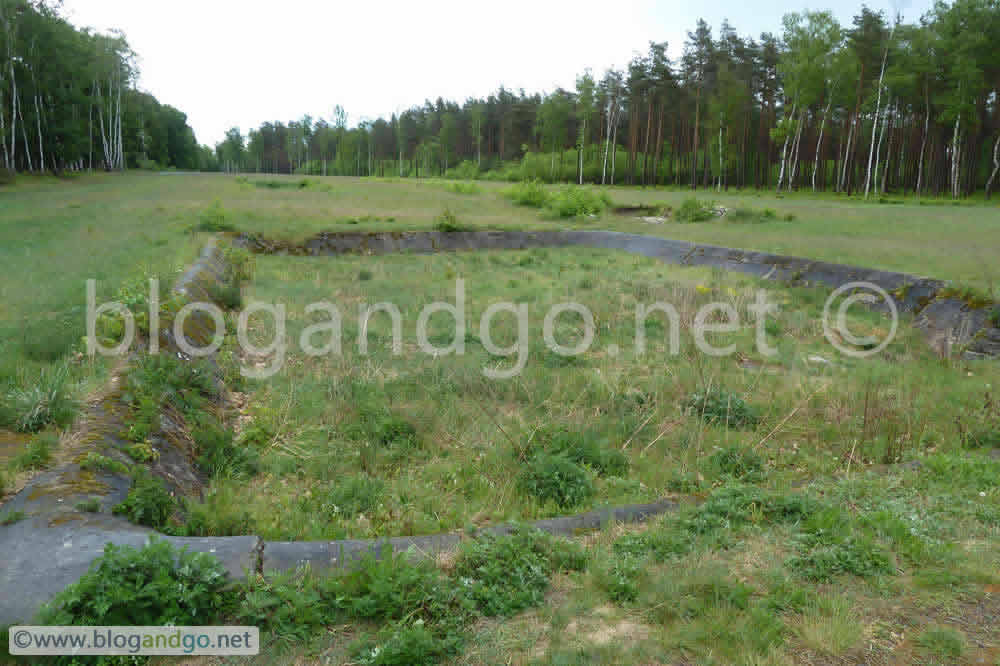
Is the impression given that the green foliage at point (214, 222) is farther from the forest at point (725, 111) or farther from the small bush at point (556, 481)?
the forest at point (725, 111)

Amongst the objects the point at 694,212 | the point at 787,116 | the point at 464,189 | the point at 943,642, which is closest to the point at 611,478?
the point at 943,642

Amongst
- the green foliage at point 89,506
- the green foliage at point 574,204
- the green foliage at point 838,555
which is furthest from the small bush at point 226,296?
the green foliage at point 574,204

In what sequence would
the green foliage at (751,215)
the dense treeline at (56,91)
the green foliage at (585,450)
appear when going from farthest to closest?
1. the dense treeline at (56,91)
2. the green foliage at (751,215)
3. the green foliage at (585,450)

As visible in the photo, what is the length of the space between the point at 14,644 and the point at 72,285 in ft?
26.2

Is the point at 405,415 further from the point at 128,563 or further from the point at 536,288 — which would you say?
the point at 536,288

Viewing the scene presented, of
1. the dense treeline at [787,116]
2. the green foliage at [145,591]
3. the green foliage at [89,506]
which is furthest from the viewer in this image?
the dense treeline at [787,116]

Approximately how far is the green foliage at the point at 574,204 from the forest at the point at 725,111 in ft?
61.3

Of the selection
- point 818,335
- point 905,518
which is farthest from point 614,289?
point 905,518

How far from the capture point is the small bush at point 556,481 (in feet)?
16.2

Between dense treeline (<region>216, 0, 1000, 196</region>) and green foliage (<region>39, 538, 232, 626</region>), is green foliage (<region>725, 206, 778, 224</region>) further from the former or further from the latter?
green foliage (<region>39, 538, 232, 626</region>)

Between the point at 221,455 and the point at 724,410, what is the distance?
4933 mm

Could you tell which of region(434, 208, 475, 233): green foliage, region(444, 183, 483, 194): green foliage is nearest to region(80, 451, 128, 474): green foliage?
region(434, 208, 475, 233): green foliage

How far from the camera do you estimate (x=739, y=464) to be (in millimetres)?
5523

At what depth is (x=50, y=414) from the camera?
448cm
